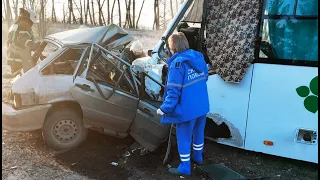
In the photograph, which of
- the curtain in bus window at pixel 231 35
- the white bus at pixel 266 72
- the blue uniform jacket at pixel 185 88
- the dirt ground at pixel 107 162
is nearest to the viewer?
the blue uniform jacket at pixel 185 88

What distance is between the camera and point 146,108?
4.57 m

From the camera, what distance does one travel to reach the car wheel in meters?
4.39

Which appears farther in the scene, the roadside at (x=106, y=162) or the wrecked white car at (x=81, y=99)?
the wrecked white car at (x=81, y=99)

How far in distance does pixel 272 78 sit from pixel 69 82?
9.07ft

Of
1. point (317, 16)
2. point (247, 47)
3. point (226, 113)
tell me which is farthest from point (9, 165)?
point (317, 16)

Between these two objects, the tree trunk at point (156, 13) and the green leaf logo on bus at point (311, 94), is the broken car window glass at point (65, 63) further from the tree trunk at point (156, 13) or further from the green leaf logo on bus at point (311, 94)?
the tree trunk at point (156, 13)

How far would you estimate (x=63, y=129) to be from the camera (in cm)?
445

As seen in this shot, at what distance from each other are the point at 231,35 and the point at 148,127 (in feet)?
5.74

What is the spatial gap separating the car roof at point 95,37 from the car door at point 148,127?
0.93m

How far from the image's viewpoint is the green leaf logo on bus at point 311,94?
159 inches

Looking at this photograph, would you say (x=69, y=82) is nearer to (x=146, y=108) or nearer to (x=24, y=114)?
(x=24, y=114)

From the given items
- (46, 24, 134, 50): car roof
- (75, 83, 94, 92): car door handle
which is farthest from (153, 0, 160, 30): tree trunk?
(75, 83, 94, 92): car door handle

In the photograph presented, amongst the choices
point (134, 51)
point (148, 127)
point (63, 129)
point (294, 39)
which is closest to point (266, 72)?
point (294, 39)

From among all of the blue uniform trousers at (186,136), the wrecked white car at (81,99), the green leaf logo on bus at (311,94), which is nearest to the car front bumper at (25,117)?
the wrecked white car at (81,99)
